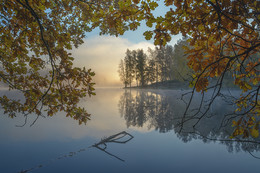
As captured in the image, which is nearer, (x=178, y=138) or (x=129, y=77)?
(x=178, y=138)

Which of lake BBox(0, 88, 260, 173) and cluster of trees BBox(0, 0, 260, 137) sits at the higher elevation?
cluster of trees BBox(0, 0, 260, 137)

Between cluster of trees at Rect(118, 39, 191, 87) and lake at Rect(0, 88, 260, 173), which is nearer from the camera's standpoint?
lake at Rect(0, 88, 260, 173)

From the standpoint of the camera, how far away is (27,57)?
298 centimetres

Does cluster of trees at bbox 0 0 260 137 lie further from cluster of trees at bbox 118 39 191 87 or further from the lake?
cluster of trees at bbox 118 39 191 87

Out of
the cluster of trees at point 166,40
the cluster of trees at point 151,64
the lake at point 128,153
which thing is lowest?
the lake at point 128,153

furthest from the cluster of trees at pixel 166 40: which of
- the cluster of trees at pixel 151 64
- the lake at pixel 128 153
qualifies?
the cluster of trees at pixel 151 64

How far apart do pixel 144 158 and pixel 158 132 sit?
2.78m

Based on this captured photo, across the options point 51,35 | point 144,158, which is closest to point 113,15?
point 51,35

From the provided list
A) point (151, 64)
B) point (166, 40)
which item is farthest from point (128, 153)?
point (151, 64)

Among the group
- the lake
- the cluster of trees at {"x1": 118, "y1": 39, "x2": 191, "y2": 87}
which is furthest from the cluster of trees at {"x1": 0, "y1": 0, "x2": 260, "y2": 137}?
the cluster of trees at {"x1": 118, "y1": 39, "x2": 191, "y2": 87}

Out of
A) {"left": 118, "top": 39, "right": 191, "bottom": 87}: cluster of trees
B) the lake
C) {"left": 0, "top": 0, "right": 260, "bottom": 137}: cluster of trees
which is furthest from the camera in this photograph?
{"left": 118, "top": 39, "right": 191, "bottom": 87}: cluster of trees

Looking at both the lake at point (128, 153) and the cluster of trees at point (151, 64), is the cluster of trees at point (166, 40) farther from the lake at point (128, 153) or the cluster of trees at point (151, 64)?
the cluster of trees at point (151, 64)

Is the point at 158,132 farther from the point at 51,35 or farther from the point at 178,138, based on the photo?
the point at 51,35

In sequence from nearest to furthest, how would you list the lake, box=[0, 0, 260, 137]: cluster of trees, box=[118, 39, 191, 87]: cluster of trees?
box=[0, 0, 260, 137]: cluster of trees → the lake → box=[118, 39, 191, 87]: cluster of trees
